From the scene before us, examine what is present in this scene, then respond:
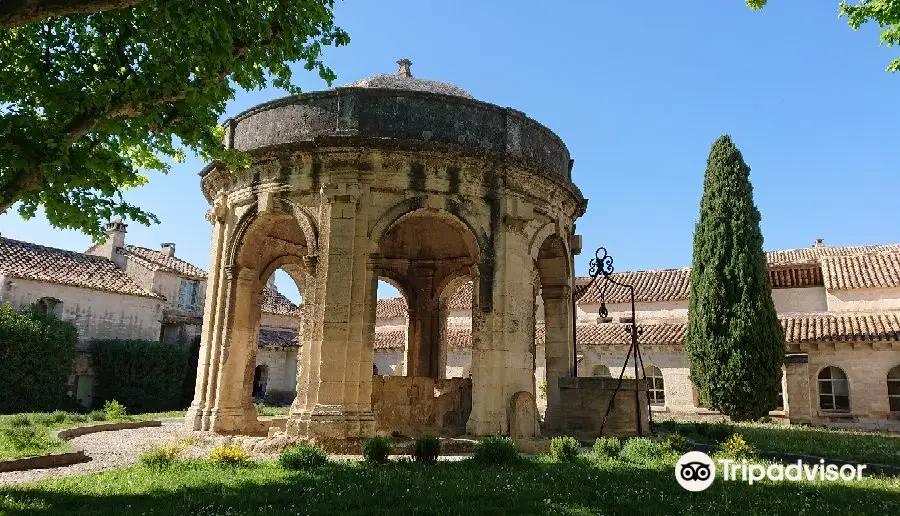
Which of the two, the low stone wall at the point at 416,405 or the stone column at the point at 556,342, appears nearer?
the stone column at the point at 556,342

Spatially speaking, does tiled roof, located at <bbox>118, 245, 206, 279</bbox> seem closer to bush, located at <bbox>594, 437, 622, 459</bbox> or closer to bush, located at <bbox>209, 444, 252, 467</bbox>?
bush, located at <bbox>209, 444, 252, 467</bbox>

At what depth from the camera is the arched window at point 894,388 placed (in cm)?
2245

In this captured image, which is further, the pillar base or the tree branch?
the pillar base

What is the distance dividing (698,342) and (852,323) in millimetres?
6623

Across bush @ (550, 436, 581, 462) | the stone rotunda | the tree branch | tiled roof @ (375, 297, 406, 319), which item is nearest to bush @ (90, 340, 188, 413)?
tiled roof @ (375, 297, 406, 319)

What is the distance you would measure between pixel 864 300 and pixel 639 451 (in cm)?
2131

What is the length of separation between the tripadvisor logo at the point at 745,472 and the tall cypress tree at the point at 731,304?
1319cm

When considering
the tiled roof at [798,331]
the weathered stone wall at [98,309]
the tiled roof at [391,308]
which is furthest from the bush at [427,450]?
the tiled roof at [391,308]

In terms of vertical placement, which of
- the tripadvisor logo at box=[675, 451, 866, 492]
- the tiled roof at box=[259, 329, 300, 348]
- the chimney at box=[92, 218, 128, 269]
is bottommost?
the tripadvisor logo at box=[675, 451, 866, 492]

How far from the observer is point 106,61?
24.6ft

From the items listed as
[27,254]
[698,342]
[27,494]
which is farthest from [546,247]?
[27,254]

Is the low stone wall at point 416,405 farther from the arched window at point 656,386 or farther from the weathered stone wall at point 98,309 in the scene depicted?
the weathered stone wall at point 98,309

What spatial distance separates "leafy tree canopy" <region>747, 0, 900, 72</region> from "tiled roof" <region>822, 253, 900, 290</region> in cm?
1755

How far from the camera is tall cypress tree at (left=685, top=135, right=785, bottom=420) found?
22500mm
